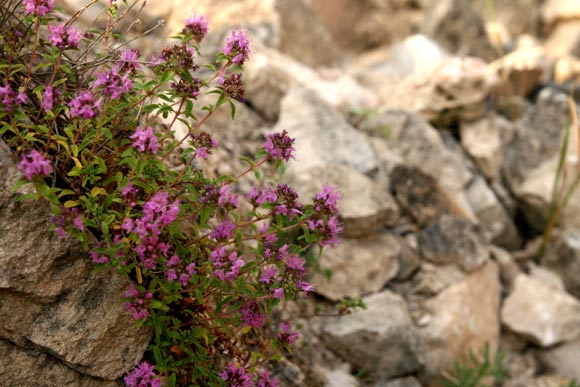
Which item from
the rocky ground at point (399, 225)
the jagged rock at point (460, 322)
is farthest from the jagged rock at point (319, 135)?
the jagged rock at point (460, 322)

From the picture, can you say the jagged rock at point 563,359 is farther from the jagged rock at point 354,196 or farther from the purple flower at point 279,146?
the purple flower at point 279,146

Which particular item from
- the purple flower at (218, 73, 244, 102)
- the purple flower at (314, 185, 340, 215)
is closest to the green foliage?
the purple flower at (314, 185, 340, 215)

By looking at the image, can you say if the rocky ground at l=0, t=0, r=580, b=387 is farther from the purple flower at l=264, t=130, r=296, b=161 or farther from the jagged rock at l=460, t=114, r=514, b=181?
the purple flower at l=264, t=130, r=296, b=161

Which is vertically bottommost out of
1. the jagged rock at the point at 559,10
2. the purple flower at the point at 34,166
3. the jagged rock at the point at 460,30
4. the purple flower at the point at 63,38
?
the purple flower at the point at 34,166

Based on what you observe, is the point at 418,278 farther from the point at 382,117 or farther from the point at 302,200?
the point at 382,117

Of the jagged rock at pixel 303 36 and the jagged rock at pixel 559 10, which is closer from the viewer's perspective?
the jagged rock at pixel 303 36

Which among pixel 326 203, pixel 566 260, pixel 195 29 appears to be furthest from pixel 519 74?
Answer: pixel 195 29

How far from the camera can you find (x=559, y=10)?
33.4 feet

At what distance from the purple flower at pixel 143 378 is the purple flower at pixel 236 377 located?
24cm

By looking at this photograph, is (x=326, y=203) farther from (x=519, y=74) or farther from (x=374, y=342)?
(x=519, y=74)

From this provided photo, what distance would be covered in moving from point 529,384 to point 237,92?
3.33 meters

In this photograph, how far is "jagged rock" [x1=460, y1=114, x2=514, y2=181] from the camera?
17.9 feet

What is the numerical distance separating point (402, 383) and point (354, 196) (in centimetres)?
121

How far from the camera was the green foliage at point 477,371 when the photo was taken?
373cm
